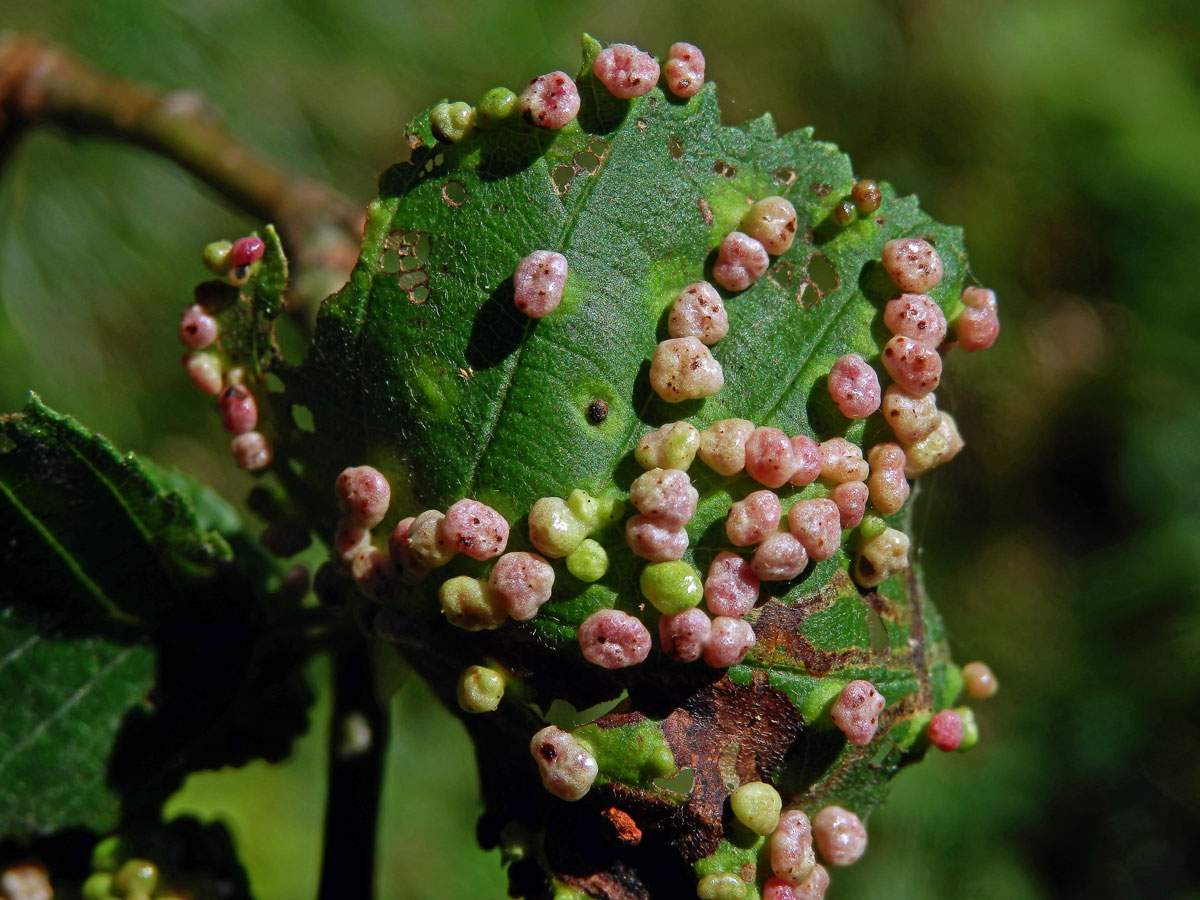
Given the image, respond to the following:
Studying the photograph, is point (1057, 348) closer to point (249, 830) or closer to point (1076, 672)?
point (1076, 672)

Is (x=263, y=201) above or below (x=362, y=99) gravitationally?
below

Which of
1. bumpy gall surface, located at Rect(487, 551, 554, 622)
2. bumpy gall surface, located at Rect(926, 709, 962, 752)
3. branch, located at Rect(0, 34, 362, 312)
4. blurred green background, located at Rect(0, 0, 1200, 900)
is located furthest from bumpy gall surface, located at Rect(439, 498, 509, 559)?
blurred green background, located at Rect(0, 0, 1200, 900)

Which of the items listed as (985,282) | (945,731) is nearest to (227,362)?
(945,731)

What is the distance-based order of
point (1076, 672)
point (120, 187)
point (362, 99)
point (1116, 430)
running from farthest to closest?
point (1116, 430) < point (1076, 672) < point (362, 99) < point (120, 187)

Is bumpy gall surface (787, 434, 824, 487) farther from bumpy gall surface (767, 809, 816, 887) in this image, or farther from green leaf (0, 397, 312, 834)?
green leaf (0, 397, 312, 834)

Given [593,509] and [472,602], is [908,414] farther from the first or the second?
[472,602]

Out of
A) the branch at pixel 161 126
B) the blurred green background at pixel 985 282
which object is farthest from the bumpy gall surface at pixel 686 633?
the blurred green background at pixel 985 282

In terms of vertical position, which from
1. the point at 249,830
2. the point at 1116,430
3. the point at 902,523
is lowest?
the point at 249,830

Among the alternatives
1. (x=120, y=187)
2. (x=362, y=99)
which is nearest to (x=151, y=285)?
(x=120, y=187)
